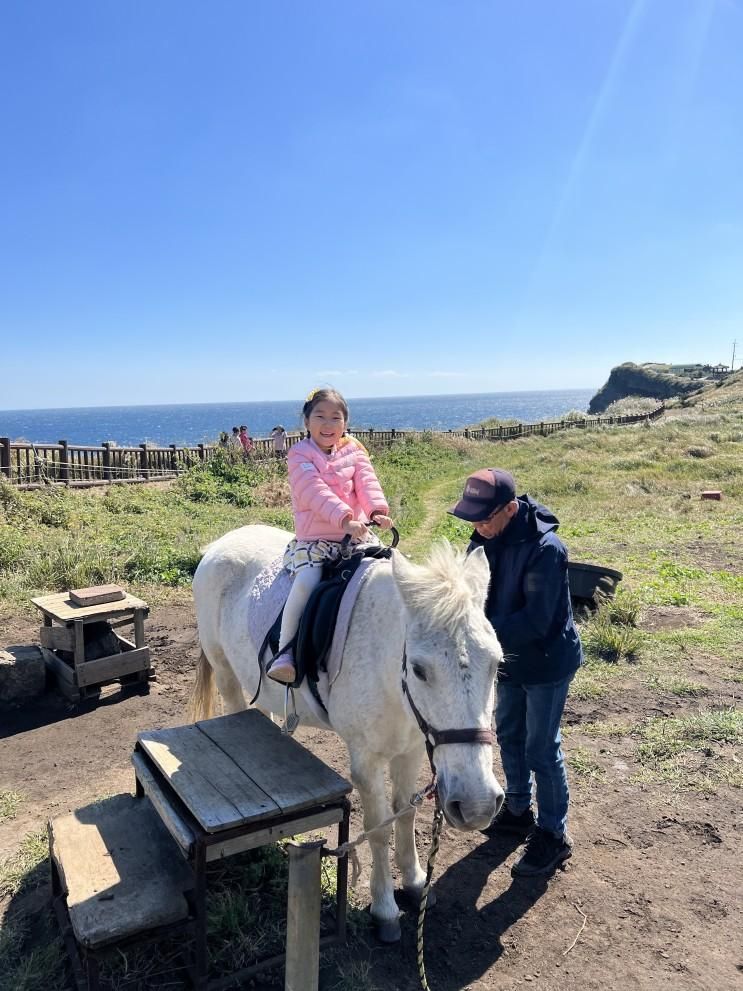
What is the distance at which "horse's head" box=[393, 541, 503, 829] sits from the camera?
6.96 ft

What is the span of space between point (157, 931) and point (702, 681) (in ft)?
16.5

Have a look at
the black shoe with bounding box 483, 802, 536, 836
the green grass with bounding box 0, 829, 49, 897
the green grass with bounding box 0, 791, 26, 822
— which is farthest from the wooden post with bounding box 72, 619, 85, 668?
the black shoe with bounding box 483, 802, 536, 836

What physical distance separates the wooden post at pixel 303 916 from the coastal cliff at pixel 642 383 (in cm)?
9263

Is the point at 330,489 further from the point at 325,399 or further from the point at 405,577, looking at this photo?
the point at 405,577

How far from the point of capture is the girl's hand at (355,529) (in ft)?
10.2

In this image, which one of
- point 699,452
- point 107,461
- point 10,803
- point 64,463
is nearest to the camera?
point 10,803

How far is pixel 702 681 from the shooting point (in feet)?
18.5

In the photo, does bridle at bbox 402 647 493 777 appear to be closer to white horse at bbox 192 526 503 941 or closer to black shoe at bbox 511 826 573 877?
white horse at bbox 192 526 503 941

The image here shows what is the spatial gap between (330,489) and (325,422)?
1.26 ft

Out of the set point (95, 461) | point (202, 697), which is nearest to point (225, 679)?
point (202, 697)

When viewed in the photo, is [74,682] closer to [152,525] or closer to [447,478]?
[152,525]

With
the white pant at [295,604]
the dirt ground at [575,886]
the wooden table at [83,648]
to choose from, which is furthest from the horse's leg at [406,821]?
the wooden table at [83,648]

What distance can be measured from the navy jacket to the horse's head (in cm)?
79

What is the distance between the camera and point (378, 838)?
9.64 feet
